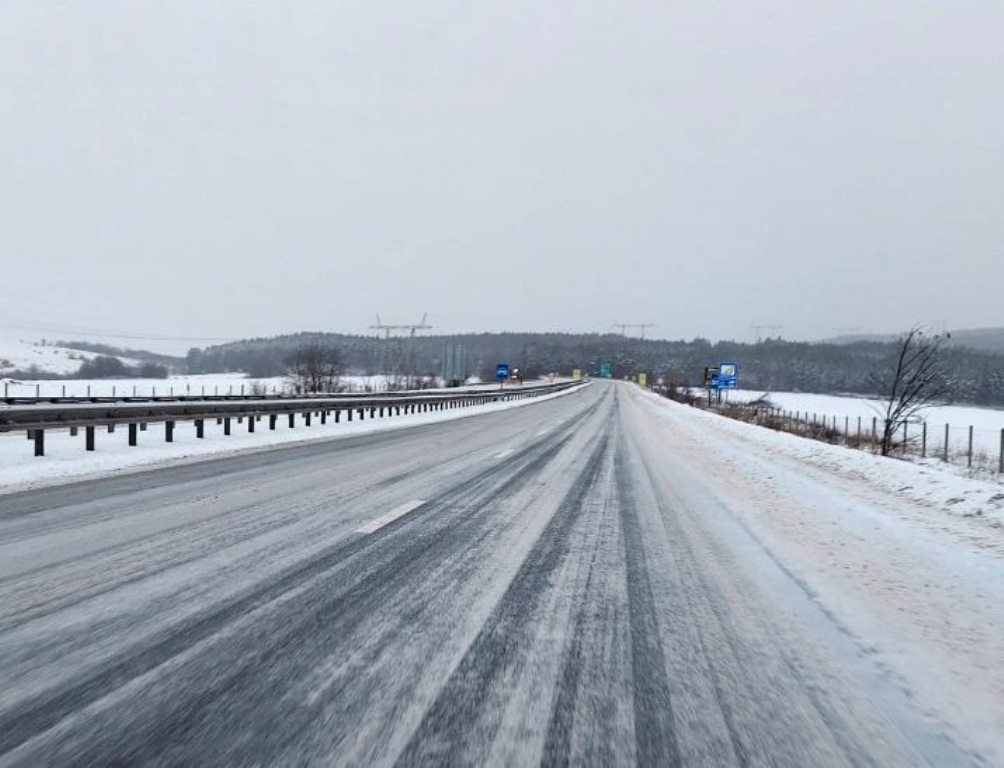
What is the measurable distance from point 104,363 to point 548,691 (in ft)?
417

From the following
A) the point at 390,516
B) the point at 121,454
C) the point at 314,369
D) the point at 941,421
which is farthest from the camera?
the point at 314,369

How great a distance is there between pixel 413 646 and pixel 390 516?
381cm

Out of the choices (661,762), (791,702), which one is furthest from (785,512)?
(661,762)

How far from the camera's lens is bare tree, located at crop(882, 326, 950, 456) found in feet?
84.5

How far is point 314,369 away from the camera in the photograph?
3103 inches

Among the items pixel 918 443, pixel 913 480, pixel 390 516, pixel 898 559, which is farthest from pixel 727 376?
pixel 390 516

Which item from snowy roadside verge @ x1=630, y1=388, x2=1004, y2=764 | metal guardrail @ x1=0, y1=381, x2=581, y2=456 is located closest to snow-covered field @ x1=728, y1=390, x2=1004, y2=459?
snowy roadside verge @ x1=630, y1=388, x2=1004, y2=764

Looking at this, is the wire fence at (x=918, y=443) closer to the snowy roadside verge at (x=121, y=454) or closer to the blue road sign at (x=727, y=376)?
the blue road sign at (x=727, y=376)

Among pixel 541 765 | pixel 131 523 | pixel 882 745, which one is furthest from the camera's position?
pixel 131 523

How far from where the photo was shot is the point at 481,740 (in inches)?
113

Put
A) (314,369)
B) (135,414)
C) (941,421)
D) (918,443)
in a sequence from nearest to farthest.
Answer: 1. (135,414)
2. (918,443)
3. (941,421)
4. (314,369)

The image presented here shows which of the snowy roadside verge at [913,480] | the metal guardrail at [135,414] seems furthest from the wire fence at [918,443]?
the metal guardrail at [135,414]

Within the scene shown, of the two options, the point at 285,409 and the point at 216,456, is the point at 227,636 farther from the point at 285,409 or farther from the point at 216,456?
the point at 285,409

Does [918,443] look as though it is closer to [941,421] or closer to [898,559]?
[898,559]
